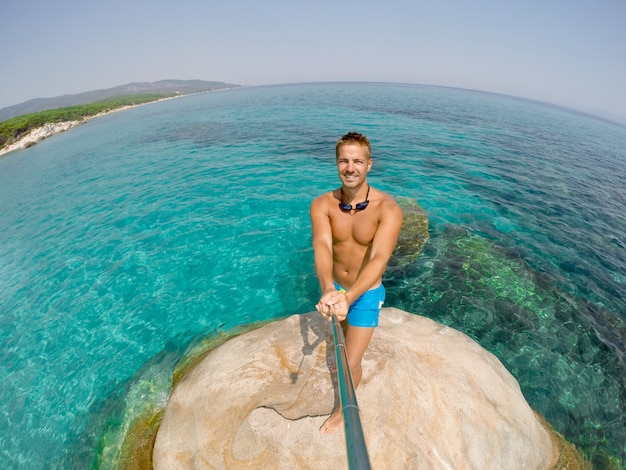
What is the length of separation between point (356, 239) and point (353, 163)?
103 centimetres

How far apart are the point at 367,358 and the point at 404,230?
22.5 ft

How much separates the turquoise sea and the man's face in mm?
5135

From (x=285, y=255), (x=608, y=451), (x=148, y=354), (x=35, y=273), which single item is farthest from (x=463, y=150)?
(x=35, y=273)

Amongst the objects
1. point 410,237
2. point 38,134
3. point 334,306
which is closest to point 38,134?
point 38,134

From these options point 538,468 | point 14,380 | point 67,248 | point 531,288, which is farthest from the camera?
point 67,248

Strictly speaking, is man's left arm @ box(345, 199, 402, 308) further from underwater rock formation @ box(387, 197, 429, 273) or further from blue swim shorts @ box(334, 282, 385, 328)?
underwater rock formation @ box(387, 197, 429, 273)

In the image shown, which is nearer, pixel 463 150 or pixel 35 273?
pixel 35 273

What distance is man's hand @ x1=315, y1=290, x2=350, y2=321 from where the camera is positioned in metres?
2.90

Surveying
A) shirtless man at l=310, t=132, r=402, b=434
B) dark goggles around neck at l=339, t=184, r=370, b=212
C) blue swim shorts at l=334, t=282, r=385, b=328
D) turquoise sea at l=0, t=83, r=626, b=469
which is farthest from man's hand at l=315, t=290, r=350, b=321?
turquoise sea at l=0, t=83, r=626, b=469

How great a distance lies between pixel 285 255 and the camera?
1006cm

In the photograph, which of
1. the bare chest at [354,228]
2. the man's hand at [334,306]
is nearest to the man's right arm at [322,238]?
the bare chest at [354,228]

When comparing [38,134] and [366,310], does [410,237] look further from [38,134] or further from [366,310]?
[38,134]

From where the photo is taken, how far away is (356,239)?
3945mm

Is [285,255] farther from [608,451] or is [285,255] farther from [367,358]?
[608,451]
